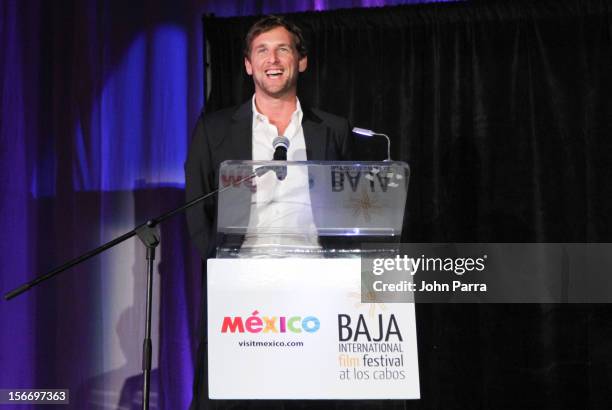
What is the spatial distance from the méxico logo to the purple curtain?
6.45 feet

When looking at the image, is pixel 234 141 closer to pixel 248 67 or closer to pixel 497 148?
pixel 248 67

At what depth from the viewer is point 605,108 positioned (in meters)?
3.74

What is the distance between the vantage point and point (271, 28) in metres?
3.66

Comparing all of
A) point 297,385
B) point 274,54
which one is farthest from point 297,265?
point 274,54

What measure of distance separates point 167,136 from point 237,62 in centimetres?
56

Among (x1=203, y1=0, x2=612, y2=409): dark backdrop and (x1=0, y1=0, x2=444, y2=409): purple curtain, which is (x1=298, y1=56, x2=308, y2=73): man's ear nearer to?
(x1=203, y1=0, x2=612, y2=409): dark backdrop

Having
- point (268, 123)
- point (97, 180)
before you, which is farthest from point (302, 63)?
point (97, 180)

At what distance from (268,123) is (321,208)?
1.51 metres

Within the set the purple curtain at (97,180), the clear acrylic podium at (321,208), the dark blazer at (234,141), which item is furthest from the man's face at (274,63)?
the clear acrylic podium at (321,208)

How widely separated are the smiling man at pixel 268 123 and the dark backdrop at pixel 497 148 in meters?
0.24

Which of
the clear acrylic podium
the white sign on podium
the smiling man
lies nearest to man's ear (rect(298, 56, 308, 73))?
the smiling man

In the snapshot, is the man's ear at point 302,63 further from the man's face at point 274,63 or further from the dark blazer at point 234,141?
the dark blazer at point 234,141

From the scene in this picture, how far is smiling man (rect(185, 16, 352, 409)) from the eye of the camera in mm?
3566

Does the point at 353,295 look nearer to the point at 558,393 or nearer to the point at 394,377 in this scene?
the point at 394,377
